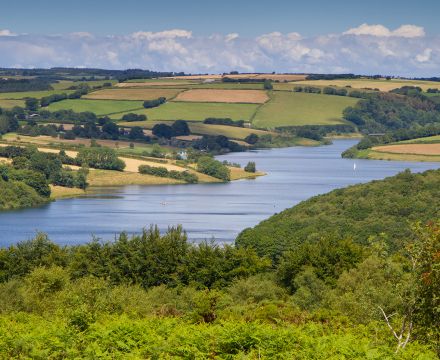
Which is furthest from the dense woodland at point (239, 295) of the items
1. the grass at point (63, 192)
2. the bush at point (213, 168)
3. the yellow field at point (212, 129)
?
the yellow field at point (212, 129)

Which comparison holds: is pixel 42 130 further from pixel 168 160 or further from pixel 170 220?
pixel 170 220

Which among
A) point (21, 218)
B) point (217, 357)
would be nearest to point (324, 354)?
point (217, 357)

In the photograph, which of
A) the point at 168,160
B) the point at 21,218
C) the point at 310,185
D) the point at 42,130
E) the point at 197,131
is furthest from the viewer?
Result: the point at 197,131

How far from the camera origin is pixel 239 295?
1813 inches

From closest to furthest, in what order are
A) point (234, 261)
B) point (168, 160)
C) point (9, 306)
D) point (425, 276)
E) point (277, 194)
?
point (425, 276)
point (9, 306)
point (234, 261)
point (277, 194)
point (168, 160)

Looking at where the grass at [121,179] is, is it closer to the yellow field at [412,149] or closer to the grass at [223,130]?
the yellow field at [412,149]

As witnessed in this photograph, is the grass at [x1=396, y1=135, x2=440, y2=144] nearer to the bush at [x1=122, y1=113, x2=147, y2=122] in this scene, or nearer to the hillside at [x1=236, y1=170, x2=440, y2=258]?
the bush at [x1=122, y1=113, x2=147, y2=122]

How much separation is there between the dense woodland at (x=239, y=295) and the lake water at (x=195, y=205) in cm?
1250

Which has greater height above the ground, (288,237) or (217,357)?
(217,357)

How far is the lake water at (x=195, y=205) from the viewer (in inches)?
3314

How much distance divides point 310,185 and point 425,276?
9705cm

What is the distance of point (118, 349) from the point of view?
26000 mm

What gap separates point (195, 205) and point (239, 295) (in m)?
58.0

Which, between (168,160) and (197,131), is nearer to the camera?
(168,160)
